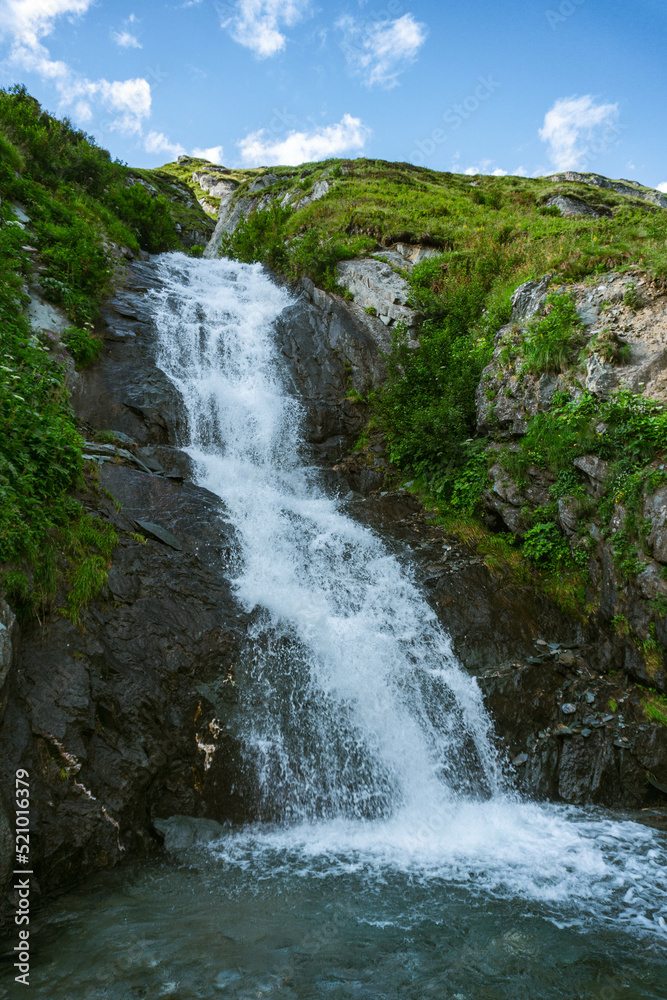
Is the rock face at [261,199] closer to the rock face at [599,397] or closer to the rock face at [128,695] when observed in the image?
the rock face at [599,397]

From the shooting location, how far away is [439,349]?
12641mm

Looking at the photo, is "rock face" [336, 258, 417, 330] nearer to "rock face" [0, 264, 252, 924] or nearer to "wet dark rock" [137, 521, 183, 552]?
"rock face" [0, 264, 252, 924]

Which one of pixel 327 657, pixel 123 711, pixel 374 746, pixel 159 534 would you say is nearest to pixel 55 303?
pixel 159 534

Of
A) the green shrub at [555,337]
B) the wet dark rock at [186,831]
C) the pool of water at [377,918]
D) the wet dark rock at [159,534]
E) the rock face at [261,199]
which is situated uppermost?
the rock face at [261,199]

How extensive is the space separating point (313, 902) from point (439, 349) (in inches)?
459

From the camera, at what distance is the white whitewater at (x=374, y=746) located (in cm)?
504

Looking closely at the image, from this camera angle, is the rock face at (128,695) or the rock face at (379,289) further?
the rock face at (379,289)

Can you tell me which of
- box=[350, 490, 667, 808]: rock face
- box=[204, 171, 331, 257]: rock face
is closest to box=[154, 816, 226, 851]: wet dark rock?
box=[350, 490, 667, 808]: rock face

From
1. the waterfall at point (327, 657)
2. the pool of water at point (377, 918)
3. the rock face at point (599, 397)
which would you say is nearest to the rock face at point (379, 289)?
the rock face at point (599, 397)

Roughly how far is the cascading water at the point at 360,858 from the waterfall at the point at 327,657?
3 centimetres

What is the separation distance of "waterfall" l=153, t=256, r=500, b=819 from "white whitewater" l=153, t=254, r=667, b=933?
0.07 feet

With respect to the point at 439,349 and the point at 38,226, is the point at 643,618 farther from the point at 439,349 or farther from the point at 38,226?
the point at 38,226

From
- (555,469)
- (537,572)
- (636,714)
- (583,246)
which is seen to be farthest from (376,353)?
(636,714)

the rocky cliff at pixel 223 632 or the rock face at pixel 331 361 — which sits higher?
the rock face at pixel 331 361
